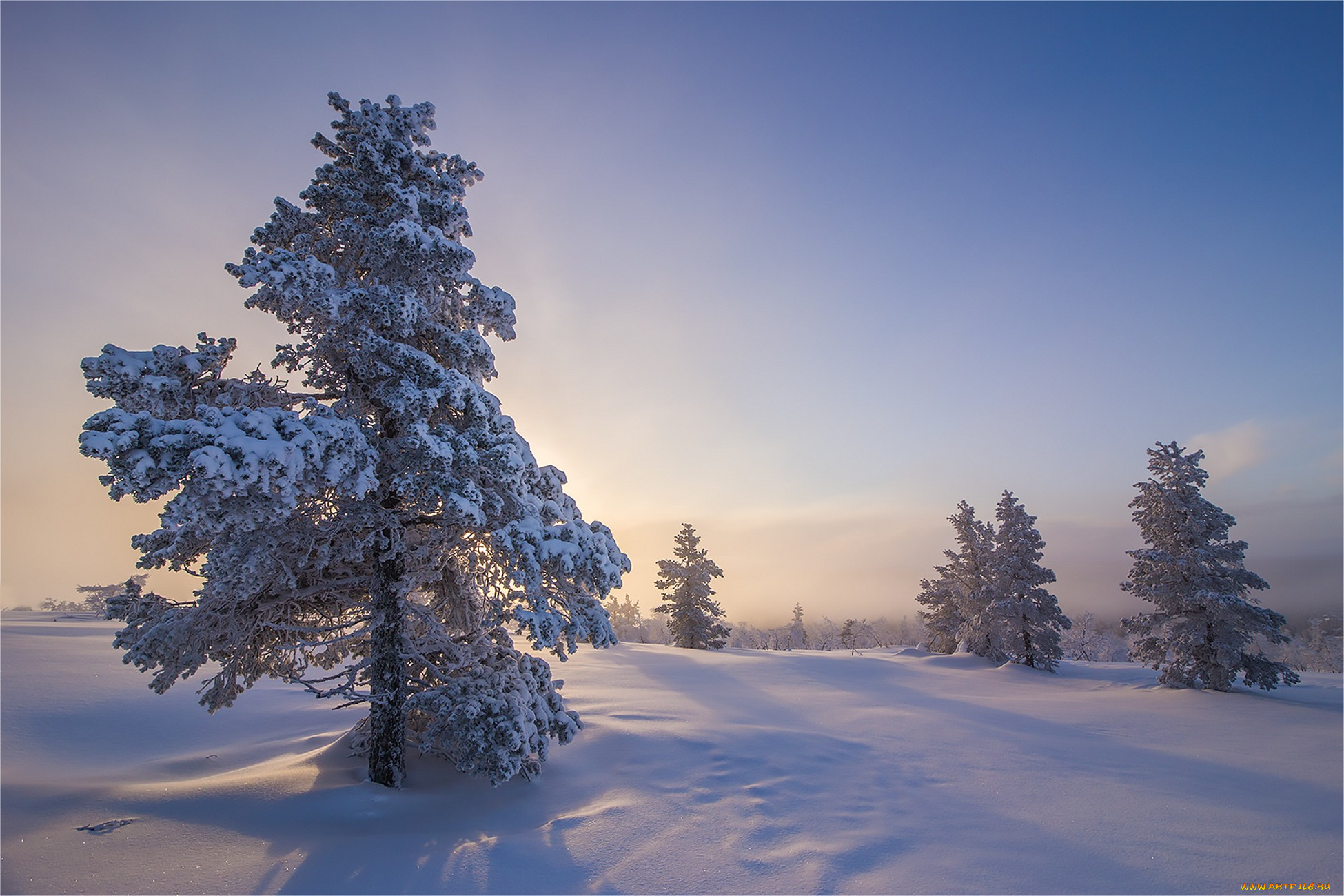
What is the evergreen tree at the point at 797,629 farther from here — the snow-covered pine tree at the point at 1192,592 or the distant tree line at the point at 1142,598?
the snow-covered pine tree at the point at 1192,592

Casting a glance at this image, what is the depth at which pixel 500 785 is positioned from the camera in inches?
313

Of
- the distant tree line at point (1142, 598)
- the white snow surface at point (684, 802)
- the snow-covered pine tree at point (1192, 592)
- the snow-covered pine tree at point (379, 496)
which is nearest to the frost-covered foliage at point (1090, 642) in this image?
the distant tree line at point (1142, 598)

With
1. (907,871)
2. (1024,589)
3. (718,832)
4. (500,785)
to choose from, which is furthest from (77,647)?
(1024,589)

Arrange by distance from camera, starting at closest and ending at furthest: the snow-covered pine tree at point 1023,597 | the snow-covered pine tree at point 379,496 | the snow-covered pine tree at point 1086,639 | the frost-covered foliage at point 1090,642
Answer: the snow-covered pine tree at point 379,496 → the snow-covered pine tree at point 1023,597 → the frost-covered foliage at point 1090,642 → the snow-covered pine tree at point 1086,639

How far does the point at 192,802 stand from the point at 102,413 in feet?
18.2

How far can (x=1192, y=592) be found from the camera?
18.4 m

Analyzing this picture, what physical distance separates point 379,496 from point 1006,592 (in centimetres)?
3198

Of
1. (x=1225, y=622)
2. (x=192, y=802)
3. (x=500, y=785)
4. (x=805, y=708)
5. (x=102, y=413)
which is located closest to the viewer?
(x=102, y=413)

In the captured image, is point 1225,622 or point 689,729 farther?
point 1225,622

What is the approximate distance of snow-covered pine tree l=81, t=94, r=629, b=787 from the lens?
21.1ft

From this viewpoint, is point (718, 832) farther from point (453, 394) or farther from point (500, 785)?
point (453, 394)

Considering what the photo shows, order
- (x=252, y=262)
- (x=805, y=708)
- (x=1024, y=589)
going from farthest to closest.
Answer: (x=1024, y=589), (x=805, y=708), (x=252, y=262)

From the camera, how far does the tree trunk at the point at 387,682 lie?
757 cm

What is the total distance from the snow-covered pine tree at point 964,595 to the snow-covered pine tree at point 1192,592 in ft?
29.7
